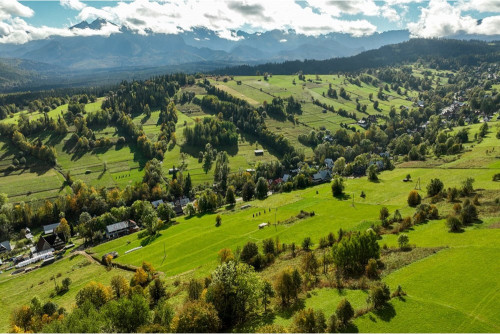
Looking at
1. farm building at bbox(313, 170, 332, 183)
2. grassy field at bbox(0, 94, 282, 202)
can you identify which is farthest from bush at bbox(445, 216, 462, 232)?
grassy field at bbox(0, 94, 282, 202)

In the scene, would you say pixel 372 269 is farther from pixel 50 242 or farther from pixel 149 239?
pixel 50 242

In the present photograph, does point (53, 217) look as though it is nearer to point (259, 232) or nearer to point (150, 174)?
point (150, 174)

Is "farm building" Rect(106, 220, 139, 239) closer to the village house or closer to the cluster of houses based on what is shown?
the cluster of houses

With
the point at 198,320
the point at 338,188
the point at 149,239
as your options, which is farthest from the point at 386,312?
the point at 149,239

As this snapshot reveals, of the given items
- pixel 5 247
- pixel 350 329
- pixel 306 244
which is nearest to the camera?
pixel 350 329

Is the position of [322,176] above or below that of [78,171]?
above
